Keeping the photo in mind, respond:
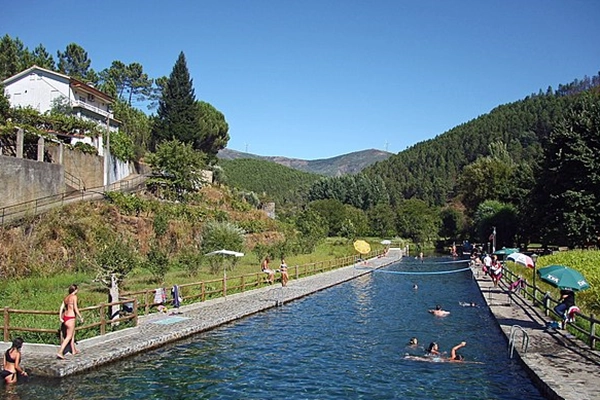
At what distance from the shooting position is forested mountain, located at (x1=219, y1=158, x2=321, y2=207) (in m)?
137

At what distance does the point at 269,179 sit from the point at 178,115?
325 ft

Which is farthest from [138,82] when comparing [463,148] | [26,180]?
[463,148]

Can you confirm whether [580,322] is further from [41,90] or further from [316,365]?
[41,90]

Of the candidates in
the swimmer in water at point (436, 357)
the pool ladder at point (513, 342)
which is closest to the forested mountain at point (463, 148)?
the pool ladder at point (513, 342)

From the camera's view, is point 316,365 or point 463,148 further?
point 463,148

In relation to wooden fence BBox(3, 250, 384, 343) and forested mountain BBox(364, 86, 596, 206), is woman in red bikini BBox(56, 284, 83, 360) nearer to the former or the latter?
wooden fence BBox(3, 250, 384, 343)

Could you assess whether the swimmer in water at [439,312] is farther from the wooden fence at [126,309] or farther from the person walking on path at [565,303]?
the wooden fence at [126,309]

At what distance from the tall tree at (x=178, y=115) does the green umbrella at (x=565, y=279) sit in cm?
4755

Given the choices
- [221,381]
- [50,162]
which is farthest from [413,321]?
[50,162]

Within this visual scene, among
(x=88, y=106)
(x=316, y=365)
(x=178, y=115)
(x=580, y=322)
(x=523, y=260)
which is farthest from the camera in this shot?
(x=178, y=115)

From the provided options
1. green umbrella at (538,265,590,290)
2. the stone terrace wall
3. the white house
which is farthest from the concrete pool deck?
the white house

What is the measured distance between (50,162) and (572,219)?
3563 centimetres

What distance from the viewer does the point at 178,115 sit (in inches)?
2366

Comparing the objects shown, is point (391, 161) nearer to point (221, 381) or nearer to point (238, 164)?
point (238, 164)
